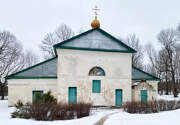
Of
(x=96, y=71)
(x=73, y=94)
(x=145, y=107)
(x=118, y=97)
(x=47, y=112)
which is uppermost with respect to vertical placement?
(x=96, y=71)

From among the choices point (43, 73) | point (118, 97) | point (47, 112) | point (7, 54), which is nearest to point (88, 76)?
point (118, 97)

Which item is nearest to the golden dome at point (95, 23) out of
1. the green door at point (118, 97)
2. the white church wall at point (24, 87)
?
the green door at point (118, 97)

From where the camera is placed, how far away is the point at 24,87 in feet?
44.5

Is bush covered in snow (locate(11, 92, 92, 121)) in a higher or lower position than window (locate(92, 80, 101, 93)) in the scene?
lower

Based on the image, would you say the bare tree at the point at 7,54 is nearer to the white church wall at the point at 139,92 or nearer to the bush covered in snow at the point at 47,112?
Answer: the bush covered in snow at the point at 47,112

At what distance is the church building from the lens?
11.9 m

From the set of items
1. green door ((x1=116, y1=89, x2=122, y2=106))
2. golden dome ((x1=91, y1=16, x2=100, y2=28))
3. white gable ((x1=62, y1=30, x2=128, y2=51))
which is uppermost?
golden dome ((x1=91, y1=16, x2=100, y2=28))

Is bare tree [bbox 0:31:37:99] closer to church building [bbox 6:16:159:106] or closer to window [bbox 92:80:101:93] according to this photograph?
church building [bbox 6:16:159:106]

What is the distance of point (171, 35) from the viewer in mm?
27172

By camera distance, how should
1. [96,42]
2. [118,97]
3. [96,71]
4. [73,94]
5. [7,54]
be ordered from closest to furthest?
[73,94], [96,71], [118,97], [96,42], [7,54]

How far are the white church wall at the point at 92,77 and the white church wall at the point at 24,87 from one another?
9.86ft

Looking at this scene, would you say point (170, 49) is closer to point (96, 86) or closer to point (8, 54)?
point (96, 86)

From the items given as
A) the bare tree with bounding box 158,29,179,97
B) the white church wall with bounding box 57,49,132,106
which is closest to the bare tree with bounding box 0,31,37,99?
the white church wall with bounding box 57,49,132,106

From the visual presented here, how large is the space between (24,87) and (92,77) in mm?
7876
